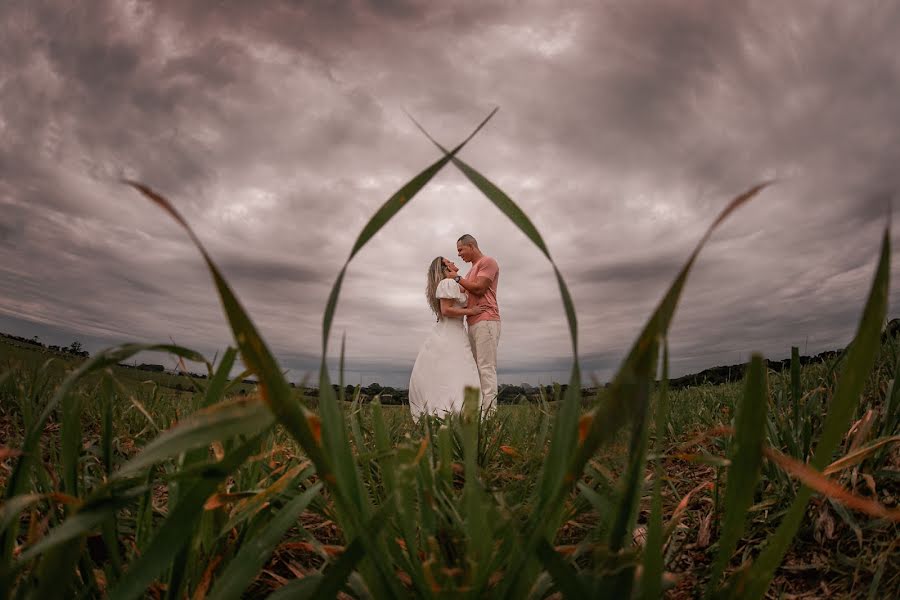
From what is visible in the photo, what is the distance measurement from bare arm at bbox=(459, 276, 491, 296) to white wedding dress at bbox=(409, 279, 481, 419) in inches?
7.3

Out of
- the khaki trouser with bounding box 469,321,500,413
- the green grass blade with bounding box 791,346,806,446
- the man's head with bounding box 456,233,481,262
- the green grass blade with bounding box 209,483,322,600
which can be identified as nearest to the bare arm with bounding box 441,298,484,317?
the khaki trouser with bounding box 469,321,500,413

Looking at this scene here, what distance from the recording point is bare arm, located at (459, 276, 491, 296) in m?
9.61

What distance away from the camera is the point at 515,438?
2.57m

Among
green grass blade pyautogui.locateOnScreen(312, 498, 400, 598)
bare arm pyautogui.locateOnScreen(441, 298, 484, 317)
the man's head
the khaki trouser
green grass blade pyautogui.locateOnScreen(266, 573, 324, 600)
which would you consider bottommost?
green grass blade pyautogui.locateOnScreen(266, 573, 324, 600)

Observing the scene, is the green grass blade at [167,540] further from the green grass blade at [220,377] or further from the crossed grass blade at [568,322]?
the crossed grass blade at [568,322]

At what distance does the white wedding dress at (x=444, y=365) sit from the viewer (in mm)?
9031

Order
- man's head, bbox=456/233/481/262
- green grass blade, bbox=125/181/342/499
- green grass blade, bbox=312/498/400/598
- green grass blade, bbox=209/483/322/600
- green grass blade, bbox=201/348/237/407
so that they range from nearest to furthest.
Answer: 1. green grass blade, bbox=125/181/342/499
2. green grass blade, bbox=312/498/400/598
3. green grass blade, bbox=209/483/322/600
4. green grass blade, bbox=201/348/237/407
5. man's head, bbox=456/233/481/262

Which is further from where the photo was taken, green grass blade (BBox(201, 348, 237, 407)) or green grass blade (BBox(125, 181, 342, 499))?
green grass blade (BBox(201, 348, 237, 407))

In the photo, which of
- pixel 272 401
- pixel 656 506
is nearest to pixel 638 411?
pixel 656 506

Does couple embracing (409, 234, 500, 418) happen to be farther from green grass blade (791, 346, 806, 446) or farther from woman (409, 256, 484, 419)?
green grass blade (791, 346, 806, 446)

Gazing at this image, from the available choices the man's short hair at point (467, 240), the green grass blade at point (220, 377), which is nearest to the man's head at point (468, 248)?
the man's short hair at point (467, 240)

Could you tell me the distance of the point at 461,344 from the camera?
9.51 meters

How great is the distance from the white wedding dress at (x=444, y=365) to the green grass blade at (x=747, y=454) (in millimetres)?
7987

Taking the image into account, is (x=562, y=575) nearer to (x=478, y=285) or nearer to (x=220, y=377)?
(x=220, y=377)
